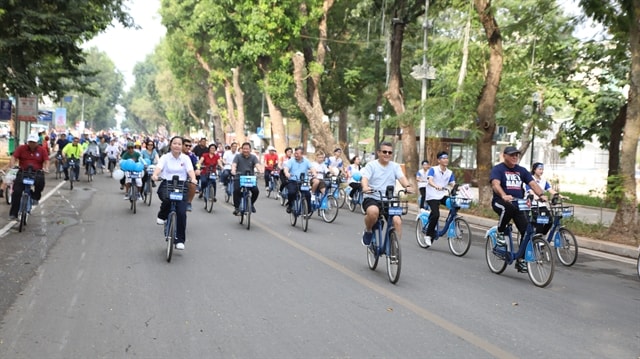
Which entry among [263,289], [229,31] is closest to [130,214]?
[263,289]

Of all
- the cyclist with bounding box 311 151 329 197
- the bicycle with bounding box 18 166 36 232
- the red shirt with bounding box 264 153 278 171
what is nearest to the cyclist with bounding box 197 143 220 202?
the cyclist with bounding box 311 151 329 197

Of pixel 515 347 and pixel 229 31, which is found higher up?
pixel 229 31

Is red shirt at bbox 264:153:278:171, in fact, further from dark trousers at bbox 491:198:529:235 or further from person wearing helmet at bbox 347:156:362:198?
dark trousers at bbox 491:198:529:235

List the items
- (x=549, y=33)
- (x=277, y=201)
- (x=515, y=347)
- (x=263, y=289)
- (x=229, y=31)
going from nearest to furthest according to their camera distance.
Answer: (x=515, y=347) < (x=263, y=289) < (x=549, y=33) < (x=277, y=201) < (x=229, y=31)

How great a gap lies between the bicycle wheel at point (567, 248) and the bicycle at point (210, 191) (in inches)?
361

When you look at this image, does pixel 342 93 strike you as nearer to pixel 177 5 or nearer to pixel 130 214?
pixel 177 5

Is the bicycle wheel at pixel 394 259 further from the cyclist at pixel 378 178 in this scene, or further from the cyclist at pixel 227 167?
the cyclist at pixel 227 167

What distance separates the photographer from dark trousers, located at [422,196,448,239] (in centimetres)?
1170

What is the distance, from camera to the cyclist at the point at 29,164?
40.4ft

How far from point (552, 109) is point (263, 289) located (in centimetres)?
2094

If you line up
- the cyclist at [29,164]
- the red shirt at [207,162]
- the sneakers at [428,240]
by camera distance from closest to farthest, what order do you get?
the sneakers at [428,240] < the cyclist at [29,164] < the red shirt at [207,162]

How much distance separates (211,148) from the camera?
1867cm

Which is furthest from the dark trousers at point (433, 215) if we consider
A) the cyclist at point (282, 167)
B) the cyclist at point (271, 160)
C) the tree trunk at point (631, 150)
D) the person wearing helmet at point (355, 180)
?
the cyclist at point (271, 160)

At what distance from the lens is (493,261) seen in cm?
964
